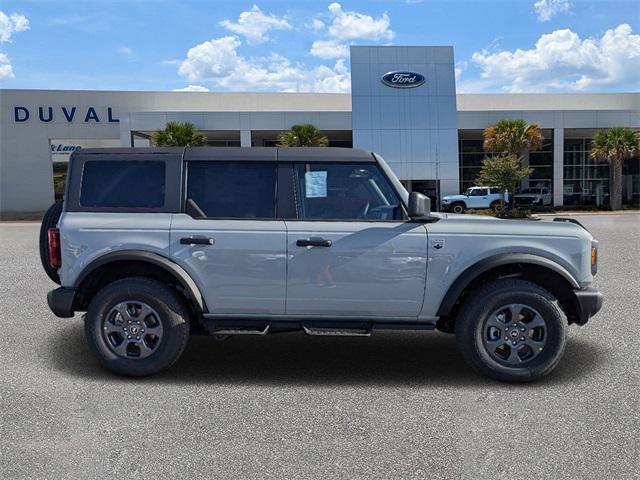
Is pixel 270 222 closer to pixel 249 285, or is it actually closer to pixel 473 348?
pixel 249 285

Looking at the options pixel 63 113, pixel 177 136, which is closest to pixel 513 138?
pixel 177 136

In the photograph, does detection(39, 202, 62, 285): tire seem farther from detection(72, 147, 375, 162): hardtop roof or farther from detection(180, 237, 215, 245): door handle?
detection(180, 237, 215, 245): door handle

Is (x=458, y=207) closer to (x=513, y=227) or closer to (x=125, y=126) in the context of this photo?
(x=125, y=126)

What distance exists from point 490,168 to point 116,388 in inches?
1092

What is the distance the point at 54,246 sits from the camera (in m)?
4.46

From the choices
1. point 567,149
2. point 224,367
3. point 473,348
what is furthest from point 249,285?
point 567,149

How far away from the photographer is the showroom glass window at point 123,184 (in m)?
4.46

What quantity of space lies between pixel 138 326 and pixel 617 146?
115 feet

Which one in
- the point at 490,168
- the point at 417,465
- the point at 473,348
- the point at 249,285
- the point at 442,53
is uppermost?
the point at 442,53

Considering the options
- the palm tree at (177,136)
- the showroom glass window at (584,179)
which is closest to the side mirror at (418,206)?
the palm tree at (177,136)

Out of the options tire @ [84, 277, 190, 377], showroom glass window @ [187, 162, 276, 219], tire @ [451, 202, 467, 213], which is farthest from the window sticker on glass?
tire @ [451, 202, 467, 213]

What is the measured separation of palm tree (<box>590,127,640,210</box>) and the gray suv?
3270 centimetres

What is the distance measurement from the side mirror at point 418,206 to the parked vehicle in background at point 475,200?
28078mm

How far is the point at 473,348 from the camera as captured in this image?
4.18 meters
